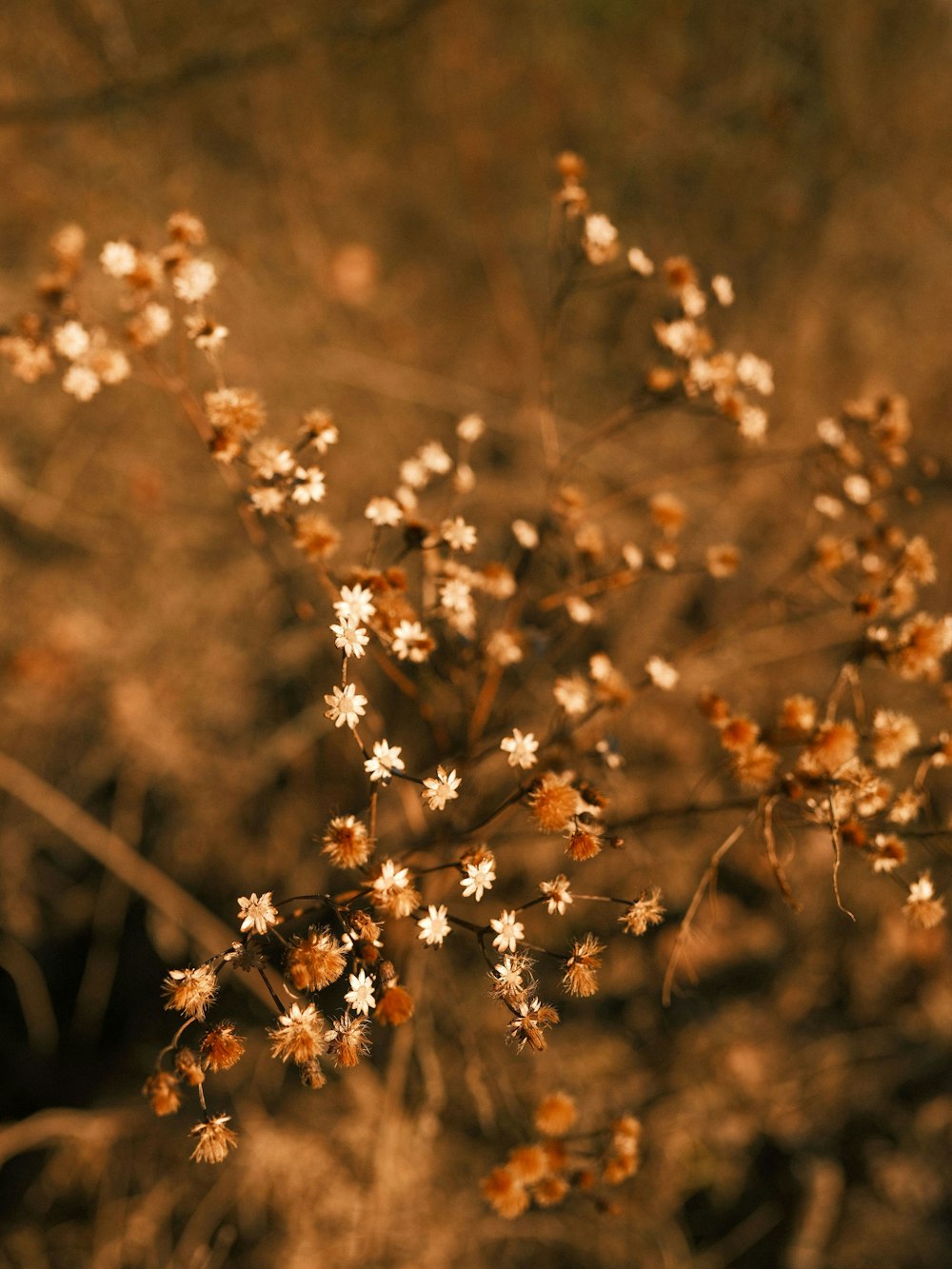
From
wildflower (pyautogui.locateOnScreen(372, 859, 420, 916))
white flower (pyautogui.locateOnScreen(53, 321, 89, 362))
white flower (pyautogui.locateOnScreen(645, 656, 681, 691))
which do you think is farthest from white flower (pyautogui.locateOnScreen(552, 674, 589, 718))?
white flower (pyautogui.locateOnScreen(53, 321, 89, 362))

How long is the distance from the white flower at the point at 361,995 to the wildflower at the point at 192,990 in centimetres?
23

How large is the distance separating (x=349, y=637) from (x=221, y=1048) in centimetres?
71

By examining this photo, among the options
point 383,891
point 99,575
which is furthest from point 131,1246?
point 99,575

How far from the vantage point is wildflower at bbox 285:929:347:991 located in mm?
1333

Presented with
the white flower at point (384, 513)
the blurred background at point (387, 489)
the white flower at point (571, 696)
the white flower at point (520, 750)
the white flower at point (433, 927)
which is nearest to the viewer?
the white flower at point (433, 927)

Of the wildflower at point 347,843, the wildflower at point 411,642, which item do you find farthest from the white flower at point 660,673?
the wildflower at point 347,843

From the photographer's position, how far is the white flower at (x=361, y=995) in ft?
4.47

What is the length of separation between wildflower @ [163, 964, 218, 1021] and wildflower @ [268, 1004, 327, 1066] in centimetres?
12

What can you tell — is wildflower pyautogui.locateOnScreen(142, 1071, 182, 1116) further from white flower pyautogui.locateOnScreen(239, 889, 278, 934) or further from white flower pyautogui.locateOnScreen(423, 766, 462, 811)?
white flower pyautogui.locateOnScreen(423, 766, 462, 811)

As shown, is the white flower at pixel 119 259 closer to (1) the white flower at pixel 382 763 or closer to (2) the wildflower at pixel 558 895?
(1) the white flower at pixel 382 763

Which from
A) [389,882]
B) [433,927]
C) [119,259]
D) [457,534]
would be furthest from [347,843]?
[119,259]

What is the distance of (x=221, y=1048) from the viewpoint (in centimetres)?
134

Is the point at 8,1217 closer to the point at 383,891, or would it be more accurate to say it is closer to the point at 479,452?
the point at 383,891

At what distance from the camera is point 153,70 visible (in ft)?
9.97
